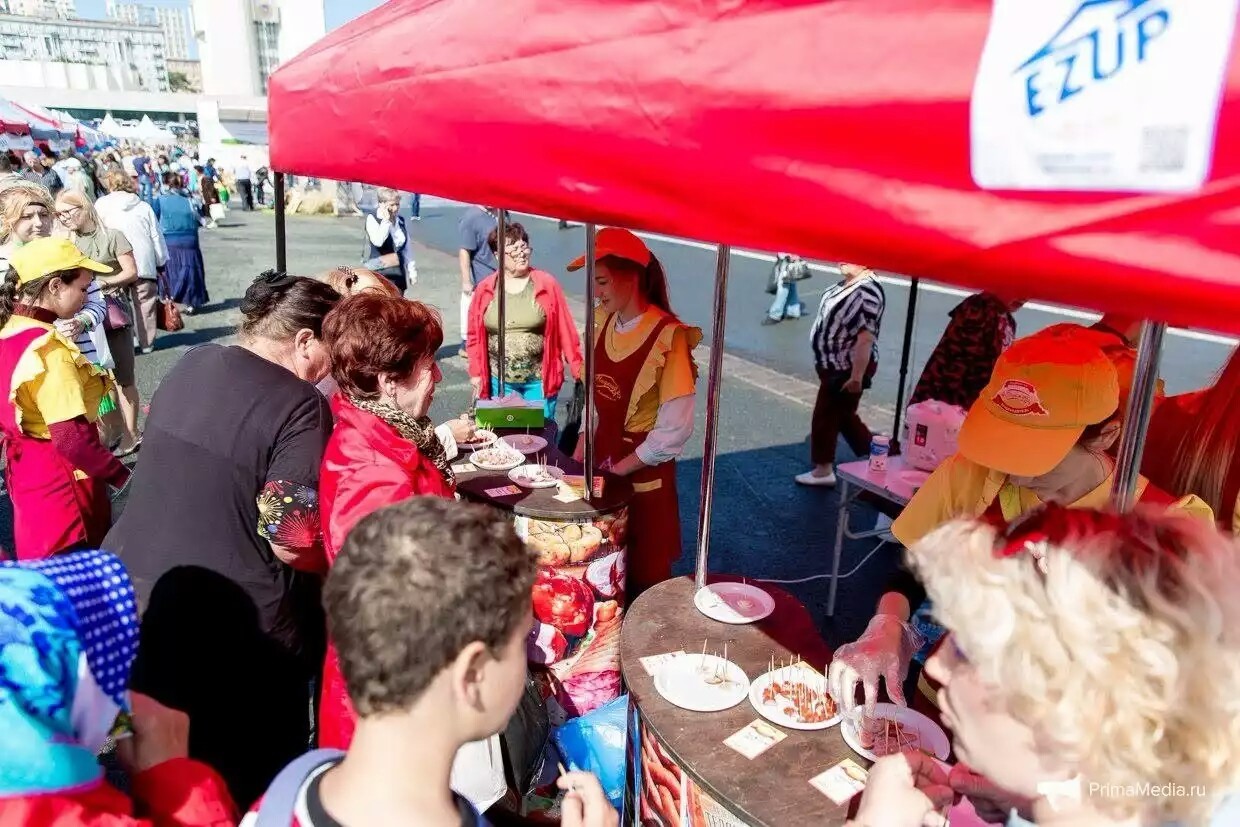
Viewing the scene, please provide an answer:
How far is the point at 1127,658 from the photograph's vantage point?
38.0 inches

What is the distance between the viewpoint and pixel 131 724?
1337mm

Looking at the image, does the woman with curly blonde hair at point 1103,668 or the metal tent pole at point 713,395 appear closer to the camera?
the woman with curly blonde hair at point 1103,668

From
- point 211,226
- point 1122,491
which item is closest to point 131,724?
point 1122,491

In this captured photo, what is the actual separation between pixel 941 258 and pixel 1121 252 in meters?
0.18

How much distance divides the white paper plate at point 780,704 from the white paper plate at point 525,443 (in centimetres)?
174

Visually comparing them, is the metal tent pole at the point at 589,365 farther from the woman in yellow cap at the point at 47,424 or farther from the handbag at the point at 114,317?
the handbag at the point at 114,317

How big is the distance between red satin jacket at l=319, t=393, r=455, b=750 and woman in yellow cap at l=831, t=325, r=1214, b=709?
1152 millimetres

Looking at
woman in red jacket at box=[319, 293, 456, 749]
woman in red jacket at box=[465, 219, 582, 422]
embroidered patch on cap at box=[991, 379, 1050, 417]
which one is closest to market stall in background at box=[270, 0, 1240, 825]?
embroidered patch on cap at box=[991, 379, 1050, 417]

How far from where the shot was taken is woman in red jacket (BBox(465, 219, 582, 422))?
4.63m

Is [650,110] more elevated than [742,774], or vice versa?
[650,110]

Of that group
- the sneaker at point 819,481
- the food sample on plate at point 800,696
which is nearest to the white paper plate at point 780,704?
the food sample on plate at point 800,696

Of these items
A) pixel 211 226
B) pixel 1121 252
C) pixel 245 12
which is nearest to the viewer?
pixel 1121 252

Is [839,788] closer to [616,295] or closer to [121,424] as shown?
[616,295]

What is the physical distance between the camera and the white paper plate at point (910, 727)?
1.57 meters
